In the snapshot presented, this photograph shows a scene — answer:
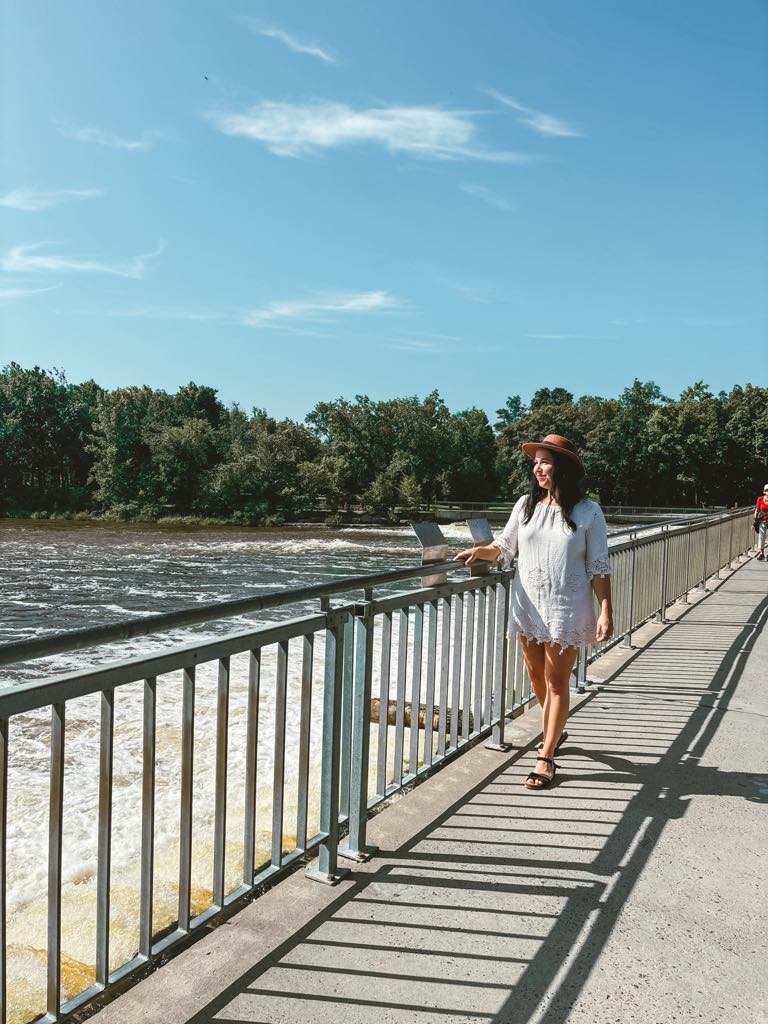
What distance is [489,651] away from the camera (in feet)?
15.3

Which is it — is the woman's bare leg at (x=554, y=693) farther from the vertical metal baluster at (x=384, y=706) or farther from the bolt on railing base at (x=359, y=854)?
the bolt on railing base at (x=359, y=854)

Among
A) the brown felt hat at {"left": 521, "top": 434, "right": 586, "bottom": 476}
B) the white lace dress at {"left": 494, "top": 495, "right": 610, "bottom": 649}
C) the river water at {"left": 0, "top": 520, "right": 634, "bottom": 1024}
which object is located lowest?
the river water at {"left": 0, "top": 520, "right": 634, "bottom": 1024}

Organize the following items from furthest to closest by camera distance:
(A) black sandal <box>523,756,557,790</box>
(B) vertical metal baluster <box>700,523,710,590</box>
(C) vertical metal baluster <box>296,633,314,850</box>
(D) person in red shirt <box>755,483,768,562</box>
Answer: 1. (D) person in red shirt <box>755,483,768,562</box>
2. (B) vertical metal baluster <box>700,523,710,590</box>
3. (A) black sandal <box>523,756,557,790</box>
4. (C) vertical metal baluster <box>296,633,314,850</box>

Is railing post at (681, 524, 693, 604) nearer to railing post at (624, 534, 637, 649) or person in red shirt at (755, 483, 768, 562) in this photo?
railing post at (624, 534, 637, 649)

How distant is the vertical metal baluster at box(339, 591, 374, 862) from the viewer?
3248 millimetres

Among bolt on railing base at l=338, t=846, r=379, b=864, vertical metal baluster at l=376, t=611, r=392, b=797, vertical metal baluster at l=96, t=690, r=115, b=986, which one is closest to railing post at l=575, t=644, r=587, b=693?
vertical metal baluster at l=376, t=611, r=392, b=797

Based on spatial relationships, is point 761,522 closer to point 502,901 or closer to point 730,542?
point 730,542

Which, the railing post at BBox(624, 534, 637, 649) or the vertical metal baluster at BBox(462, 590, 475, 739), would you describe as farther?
the railing post at BBox(624, 534, 637, 649)

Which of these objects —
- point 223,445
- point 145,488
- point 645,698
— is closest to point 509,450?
point 223,445

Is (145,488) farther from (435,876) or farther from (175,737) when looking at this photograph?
(435,876)

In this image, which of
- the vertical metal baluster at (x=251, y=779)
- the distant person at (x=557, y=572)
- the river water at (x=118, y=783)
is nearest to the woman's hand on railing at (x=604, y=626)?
the distant person at (x=557, y=572)

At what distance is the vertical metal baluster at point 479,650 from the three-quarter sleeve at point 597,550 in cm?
61

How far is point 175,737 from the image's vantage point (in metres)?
7.72

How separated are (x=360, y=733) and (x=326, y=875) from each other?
1.74 feet
